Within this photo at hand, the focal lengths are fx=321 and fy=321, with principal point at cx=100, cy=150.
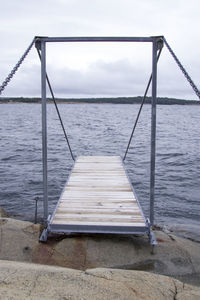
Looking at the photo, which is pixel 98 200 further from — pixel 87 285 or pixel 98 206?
pixel 87 285

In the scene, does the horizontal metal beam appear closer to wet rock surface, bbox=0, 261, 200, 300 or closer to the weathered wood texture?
the weathered wood texture

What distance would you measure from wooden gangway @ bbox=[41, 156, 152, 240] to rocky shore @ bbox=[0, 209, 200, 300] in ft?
0.60

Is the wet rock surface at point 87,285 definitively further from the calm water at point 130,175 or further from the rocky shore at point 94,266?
the calm water at point 130,175

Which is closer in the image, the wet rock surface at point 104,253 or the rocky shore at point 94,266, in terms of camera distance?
the rocky shore at point 94,266

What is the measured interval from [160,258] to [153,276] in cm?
111

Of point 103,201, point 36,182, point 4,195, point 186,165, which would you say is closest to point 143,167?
point 186,165

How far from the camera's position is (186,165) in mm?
15805

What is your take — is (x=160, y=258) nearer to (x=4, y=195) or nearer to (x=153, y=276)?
(x=153, y=276)

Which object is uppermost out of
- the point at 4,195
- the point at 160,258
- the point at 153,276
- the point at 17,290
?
the point at 17,290

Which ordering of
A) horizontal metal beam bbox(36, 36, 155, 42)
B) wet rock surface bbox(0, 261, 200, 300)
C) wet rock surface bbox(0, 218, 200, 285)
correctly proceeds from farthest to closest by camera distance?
horizontal metal beam bbox(36, 36, 155, 42) < wet rock surface bbox(0, 218, 200, 285) < wet rock surface bbox(0, 261, 200, 300)

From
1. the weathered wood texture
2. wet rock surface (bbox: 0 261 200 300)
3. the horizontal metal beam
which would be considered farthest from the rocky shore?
the horizontal metal beam

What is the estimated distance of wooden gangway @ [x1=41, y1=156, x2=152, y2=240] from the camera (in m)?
4.75

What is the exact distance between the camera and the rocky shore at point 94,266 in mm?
2820

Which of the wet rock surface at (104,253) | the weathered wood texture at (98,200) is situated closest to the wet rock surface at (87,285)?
the wet rock surface at (104,253)
